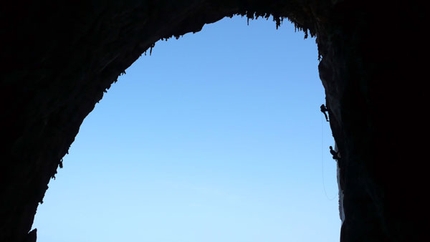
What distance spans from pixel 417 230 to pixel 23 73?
12494mm

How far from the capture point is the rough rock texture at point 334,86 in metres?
10.9

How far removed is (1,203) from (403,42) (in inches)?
560

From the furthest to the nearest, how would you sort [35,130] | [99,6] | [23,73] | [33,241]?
1. [33,241]
2. [35,130]
3. [99,6]
4. [23,73]

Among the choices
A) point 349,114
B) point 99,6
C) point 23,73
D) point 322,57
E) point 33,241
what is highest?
point 322,57

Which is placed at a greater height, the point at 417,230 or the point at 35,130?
the point at 35,130

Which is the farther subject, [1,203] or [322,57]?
[322,57]

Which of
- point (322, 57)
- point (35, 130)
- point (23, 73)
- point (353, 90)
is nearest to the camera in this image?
point (23, 73)

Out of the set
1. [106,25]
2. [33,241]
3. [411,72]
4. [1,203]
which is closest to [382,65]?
[411,72]

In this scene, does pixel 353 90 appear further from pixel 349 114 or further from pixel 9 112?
pixel 9 112

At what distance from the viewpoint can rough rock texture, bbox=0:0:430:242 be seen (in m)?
10.9

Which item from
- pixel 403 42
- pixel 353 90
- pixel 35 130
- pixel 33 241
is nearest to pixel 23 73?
pixel 35 130

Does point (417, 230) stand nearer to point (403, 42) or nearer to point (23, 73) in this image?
point (403, 42)

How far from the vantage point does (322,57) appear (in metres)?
17.3

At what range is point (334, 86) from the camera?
16.0 metres
